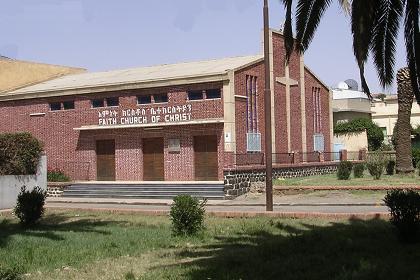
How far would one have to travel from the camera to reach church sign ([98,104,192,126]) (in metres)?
29.8

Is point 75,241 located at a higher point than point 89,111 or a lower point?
lower

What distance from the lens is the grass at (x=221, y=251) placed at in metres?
8.44

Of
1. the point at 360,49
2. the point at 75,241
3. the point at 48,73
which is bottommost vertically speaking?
the point at 75,241

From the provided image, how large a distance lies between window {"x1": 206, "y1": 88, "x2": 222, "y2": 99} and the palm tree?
58.7ft

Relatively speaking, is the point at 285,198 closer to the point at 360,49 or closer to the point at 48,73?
the point at 360,49

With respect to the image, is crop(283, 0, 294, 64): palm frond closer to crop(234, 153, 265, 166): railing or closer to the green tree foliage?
crop(234, 153, 265, 166): railing

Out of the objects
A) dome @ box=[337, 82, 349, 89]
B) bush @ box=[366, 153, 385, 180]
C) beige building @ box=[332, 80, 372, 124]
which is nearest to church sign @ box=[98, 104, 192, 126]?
bush @ box=[366, 153, 385, 180]

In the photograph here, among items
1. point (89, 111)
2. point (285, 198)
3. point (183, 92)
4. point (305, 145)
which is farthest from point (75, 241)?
point (305, 145)

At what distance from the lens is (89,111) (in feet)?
107

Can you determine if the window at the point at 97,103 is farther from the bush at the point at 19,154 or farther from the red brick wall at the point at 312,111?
the red brick wall at the point at 312,111

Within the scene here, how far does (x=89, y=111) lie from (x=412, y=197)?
80.7 ft

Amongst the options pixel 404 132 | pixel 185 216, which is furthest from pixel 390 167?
pixel 185 216

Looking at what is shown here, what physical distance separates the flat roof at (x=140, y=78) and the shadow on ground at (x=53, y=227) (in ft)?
39.1

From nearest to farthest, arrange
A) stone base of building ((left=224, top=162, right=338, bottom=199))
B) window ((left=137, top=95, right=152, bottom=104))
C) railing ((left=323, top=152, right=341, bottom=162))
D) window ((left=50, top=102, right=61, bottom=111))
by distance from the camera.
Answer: stone base of building ((left=224, top=162, right=338, bottom=199)) → window ((left=137, top=95, right=152, bottom=104)) → window ((left=50, top=102, right=61, bottom=111)) → railing ((left=323, top=152, right=341, bottom=162))
